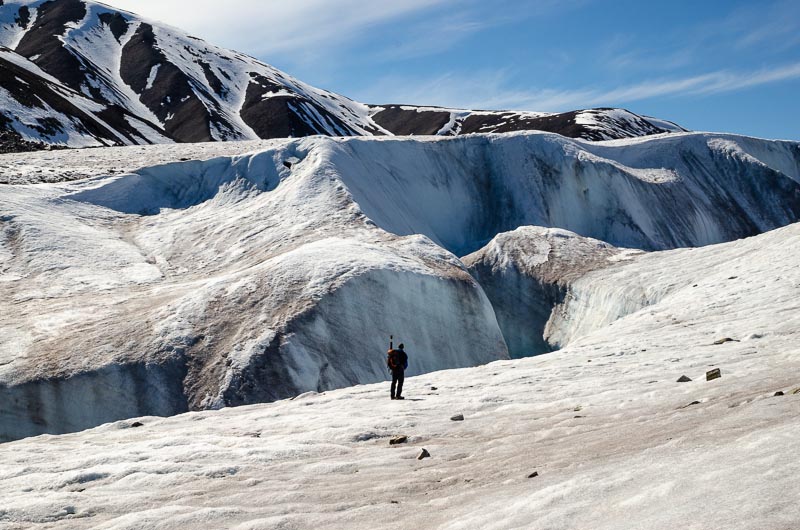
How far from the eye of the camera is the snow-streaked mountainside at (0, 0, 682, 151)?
99562mm

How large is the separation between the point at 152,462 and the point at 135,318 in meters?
17.4

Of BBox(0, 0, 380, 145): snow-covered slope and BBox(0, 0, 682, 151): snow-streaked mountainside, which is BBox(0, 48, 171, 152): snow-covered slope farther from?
BBox(0, 0, 380, 145): snow-covered slope

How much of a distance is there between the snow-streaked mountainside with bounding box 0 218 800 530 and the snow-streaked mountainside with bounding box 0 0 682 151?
72.3 metres

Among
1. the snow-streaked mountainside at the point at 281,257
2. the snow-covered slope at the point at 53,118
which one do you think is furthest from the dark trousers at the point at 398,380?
the snow-covered slope at the point at 53,118

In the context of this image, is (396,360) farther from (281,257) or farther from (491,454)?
(281,257)

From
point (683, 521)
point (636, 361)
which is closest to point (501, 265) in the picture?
point (636, 361)

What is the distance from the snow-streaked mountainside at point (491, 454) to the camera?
23.1 feet

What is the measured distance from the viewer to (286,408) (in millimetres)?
15844

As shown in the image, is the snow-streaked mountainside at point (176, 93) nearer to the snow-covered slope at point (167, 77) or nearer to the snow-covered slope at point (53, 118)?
the snow-covered slope at point (167, 77)

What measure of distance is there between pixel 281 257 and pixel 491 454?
20736 mm

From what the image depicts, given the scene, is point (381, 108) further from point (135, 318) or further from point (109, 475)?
point (109, 475)

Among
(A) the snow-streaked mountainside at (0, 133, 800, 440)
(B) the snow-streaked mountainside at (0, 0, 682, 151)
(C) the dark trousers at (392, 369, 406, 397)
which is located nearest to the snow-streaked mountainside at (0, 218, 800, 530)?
(C) the dark trousers at (392, 369, 406, 397)

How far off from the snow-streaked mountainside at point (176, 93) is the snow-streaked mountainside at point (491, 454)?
237ft

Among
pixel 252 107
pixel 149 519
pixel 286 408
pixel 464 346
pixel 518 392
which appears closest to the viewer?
pixel 149 519
